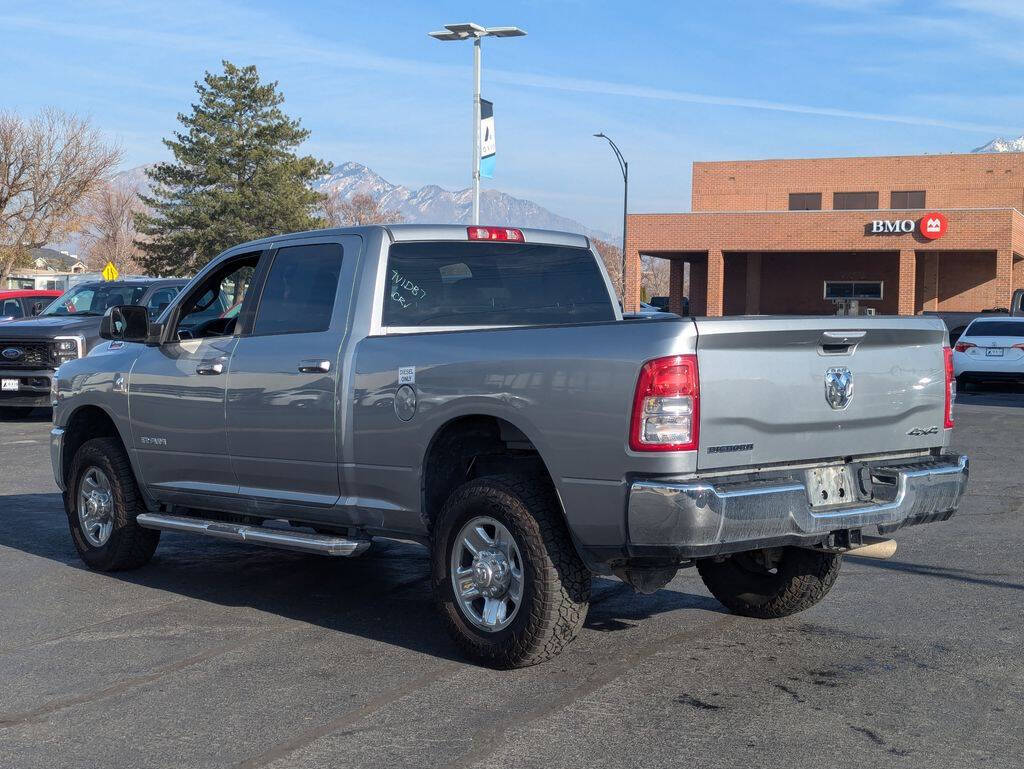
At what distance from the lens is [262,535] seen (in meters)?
6.80

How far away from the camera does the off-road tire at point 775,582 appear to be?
6.52 m

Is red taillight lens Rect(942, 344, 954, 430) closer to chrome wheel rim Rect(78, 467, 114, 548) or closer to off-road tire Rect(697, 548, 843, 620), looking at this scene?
off-road tire Rect(697, 548, 843, 620)

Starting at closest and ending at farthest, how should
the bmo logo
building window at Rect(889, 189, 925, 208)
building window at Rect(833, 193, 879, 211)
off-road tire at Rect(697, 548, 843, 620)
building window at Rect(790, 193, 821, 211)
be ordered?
off-road tire at Rect(697, 548, 843, 620), the bmo logo, building window at Rect(889, 189, 925, 208), building window at Rect(833, 193, 879, 211), building window at Rect(790, 193, 821, 211)

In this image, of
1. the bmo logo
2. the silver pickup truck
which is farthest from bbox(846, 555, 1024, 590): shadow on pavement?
the bmo logo

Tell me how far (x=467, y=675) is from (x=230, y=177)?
60674 mm

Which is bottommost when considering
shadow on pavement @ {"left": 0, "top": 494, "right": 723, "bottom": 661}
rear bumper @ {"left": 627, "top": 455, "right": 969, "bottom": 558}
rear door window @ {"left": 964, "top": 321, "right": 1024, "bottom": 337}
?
shadow on pavement @ {"left": 0, "top": 494, "right": 723, "bottom": 661}

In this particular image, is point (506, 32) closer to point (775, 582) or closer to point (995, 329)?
point (995, 329)

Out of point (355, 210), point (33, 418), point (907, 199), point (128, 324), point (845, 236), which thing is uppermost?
point (355, 210)

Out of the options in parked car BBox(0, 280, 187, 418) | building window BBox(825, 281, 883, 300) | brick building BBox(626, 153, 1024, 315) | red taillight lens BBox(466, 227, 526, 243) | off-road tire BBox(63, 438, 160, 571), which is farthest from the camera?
building window BBox(825, 281, 883, 300)

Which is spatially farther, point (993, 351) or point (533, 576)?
point (993, 351)

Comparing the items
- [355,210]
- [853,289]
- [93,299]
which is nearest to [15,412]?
[93,299]

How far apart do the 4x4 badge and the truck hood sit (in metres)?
14.6

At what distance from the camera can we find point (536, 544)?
18.1 ft

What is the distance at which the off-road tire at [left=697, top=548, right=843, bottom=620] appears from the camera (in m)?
6.52
